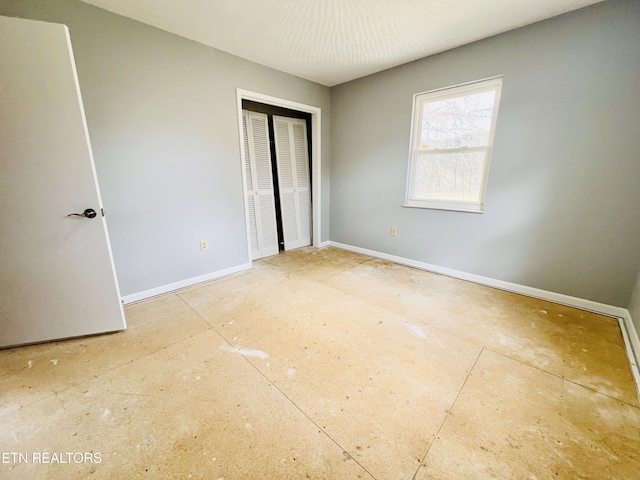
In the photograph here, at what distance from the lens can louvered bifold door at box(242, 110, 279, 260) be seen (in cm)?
339

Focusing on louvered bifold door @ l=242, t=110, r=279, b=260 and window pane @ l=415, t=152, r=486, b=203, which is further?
louvered bifold door @ l=242, t=110, r=279, b=260

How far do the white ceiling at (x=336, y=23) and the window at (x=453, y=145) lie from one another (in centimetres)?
49

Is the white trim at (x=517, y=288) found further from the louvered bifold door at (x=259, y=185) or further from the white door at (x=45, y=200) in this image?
the white door at (x=45, y=200)

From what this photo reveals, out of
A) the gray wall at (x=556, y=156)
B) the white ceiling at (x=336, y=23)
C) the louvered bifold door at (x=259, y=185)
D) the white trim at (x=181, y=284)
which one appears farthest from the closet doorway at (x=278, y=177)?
the gray wall at (x=556, y=156)

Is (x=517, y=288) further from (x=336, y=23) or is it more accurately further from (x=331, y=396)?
(x=336, y=23)

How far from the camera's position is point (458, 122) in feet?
9.09

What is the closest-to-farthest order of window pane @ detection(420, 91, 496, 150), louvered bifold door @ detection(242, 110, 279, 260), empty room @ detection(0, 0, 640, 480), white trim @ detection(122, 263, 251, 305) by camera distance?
empty room @ detection(0, 0, 640, 480) → white trim @ detection(122, 263, 251, 305) → window pane @ detection(420, 91, 496, 150) → louvered bifold door @ detection(242, 110, 279, 260)

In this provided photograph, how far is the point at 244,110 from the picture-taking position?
3311 mm

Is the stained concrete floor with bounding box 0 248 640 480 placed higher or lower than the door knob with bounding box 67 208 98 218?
lower

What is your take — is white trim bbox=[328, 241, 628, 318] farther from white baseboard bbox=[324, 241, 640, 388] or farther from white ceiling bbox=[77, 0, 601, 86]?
white ceiling bbox=[77, 0, 601, 86]

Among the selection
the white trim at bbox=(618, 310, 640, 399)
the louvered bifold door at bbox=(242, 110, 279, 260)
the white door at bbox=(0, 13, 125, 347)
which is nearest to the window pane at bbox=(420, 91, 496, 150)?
the white trim at bbox=(618, 310, 640, 399)

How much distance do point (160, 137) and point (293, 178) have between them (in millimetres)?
1922

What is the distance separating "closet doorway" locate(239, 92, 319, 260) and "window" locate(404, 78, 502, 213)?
1537 mm

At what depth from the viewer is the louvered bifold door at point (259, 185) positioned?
339 centimetres
